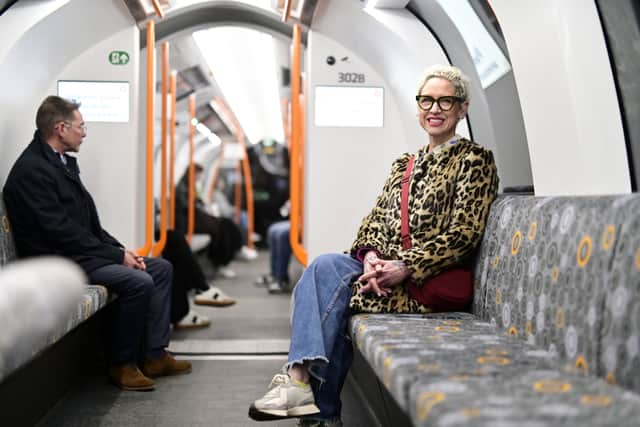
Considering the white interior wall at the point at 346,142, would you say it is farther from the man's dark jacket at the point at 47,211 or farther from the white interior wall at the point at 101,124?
the man's dark jacket at the point at 47,211

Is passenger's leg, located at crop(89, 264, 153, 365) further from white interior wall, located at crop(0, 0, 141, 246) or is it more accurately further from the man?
white interior wall, located at crop(0, 0, 141, 246)

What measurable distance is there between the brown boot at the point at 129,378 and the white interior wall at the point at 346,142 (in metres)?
1.69

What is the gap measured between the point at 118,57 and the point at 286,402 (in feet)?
10.6

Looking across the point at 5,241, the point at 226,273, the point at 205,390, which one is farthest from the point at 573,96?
the point at 226,273

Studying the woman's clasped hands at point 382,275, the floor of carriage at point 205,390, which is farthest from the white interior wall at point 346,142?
the woman's clasped hands at point 382,275

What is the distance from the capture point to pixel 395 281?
9.68ft

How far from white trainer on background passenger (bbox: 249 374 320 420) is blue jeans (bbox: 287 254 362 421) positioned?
7 centimetres

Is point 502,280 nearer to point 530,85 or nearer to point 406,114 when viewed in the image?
point 530,85

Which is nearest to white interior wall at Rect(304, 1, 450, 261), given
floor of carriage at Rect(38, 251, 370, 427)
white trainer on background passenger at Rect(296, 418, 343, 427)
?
floor of carriage at Rect(38, 251, 370, 427)

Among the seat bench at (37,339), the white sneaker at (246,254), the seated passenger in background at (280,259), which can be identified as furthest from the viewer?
the white sneaker at (246,254)

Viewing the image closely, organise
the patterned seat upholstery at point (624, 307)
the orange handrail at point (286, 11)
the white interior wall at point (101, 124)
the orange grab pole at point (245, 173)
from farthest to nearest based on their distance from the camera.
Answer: the orange grab pole at point (245, 173), the orange handrail at point (286, 11), the white interior wall at point (101, 124), the patterned seat upholstery at point (624, 307)

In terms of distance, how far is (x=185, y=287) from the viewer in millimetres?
6148

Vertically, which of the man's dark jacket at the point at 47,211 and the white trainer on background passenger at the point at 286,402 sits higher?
the man's dark jacket at the point at 47,211

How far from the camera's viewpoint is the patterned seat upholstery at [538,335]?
1603mm
